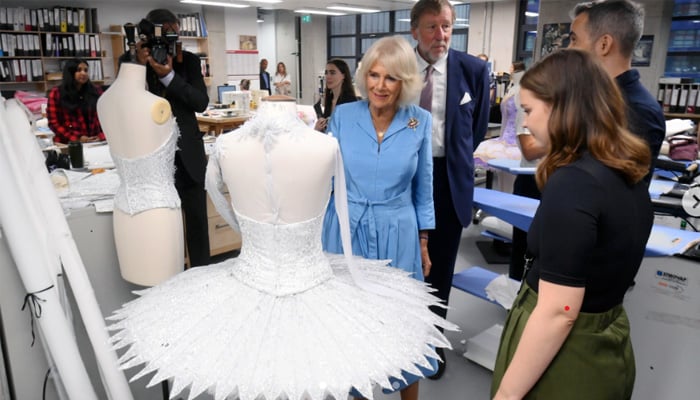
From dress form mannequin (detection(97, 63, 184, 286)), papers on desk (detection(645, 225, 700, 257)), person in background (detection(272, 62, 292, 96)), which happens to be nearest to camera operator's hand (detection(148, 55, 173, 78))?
dress form mannequin (detection(97, 63, 184, 286))

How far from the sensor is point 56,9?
7746 mm

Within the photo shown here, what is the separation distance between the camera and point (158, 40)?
2.23 metres

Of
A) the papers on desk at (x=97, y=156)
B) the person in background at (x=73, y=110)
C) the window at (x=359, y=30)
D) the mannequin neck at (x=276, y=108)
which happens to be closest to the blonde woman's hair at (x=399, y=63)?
the mannequin neck at (x=276, y=108)

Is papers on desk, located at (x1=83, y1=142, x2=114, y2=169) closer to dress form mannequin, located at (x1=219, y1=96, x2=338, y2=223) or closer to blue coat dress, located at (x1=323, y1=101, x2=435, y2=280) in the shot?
blue coat dress, located at (x1=323, y1=101, x2=435, y2=280)

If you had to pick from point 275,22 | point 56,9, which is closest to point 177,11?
point 56,9

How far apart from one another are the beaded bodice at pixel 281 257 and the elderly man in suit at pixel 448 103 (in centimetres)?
93

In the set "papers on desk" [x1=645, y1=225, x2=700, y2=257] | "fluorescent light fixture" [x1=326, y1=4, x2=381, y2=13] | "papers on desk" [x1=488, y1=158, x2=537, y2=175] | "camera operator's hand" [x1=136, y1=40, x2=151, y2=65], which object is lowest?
"papers on desk" [x1=645, y1=225, x2=700, y2=257]

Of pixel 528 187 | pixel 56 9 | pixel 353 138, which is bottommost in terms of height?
pixel 528 187

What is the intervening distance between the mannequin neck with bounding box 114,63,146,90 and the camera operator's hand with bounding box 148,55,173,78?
383 millimetres

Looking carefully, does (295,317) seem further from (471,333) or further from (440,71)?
(471,333)

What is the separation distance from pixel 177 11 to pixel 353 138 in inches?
367

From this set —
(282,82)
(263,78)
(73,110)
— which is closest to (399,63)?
(73,110)

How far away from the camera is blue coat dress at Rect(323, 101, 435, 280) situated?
1869mm

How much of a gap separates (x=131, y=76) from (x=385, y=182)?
1.01 m
